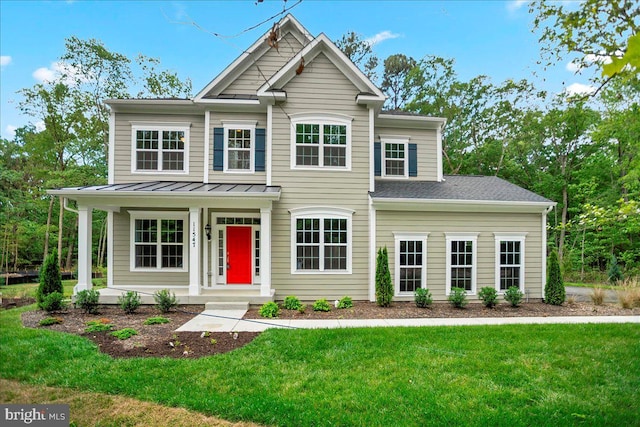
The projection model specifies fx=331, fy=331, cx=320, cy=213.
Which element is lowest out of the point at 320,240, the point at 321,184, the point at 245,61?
the point at 320,240

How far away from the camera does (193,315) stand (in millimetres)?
8516

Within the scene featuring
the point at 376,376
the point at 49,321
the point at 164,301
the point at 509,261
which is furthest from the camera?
the point at 509,261

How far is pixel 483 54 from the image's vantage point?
324 inches

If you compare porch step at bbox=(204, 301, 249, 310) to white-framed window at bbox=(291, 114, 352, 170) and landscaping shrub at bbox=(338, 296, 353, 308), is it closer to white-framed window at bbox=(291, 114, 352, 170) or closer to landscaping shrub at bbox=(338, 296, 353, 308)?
landscaping shrub at bbox=(338, 296, 353, 308)

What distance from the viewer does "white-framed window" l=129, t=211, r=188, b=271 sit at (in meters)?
10.9

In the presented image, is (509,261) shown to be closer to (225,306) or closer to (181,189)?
(225,306)

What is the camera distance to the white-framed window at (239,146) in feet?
36.4

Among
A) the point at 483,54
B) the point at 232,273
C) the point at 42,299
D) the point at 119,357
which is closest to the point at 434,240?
the point at 483,54

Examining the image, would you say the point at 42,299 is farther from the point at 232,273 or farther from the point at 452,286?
the point at 452,286

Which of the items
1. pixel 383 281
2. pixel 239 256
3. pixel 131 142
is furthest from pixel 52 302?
pixel 383 281

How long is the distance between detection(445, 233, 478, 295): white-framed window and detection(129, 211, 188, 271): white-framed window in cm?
864

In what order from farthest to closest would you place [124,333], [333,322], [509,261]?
[509,261], [333,322], [124,333]

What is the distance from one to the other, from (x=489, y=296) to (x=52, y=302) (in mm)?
11894

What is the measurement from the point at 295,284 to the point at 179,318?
3492 millimetres
